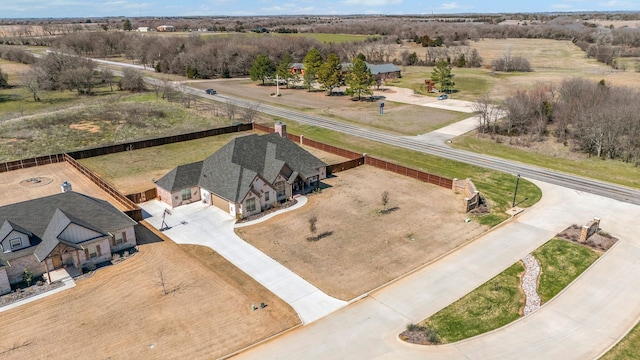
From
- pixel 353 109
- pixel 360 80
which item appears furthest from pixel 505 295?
pixel 360 80

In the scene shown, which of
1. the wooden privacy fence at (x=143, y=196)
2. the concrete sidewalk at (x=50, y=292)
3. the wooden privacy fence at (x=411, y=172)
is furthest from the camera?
the wooden privacy fence at (x=411, y=172)

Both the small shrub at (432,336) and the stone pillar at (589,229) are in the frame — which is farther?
the stone pillar at (589,229)

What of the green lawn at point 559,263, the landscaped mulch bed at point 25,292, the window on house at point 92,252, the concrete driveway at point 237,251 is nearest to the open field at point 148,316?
the concrete driveway at point 237,251

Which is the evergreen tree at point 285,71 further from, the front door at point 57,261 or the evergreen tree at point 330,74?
the front door at point 57,261

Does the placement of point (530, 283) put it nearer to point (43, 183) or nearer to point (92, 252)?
point (92, 252)

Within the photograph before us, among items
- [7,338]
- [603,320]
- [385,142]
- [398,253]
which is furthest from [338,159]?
[7,338]

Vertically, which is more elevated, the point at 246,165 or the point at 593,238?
the point at 246,165

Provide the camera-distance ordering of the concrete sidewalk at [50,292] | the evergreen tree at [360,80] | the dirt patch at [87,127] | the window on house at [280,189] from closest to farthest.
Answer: the concrete sidewalk at [50,292]
the window on house at [280,189]
the dirt patch at [87,127]
the evergreen tree at [360,80]

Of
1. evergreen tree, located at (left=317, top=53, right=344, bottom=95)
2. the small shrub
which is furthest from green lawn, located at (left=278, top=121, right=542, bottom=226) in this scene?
evergreen tree, located at (left=317, top=53, right=344, bottom=95)
